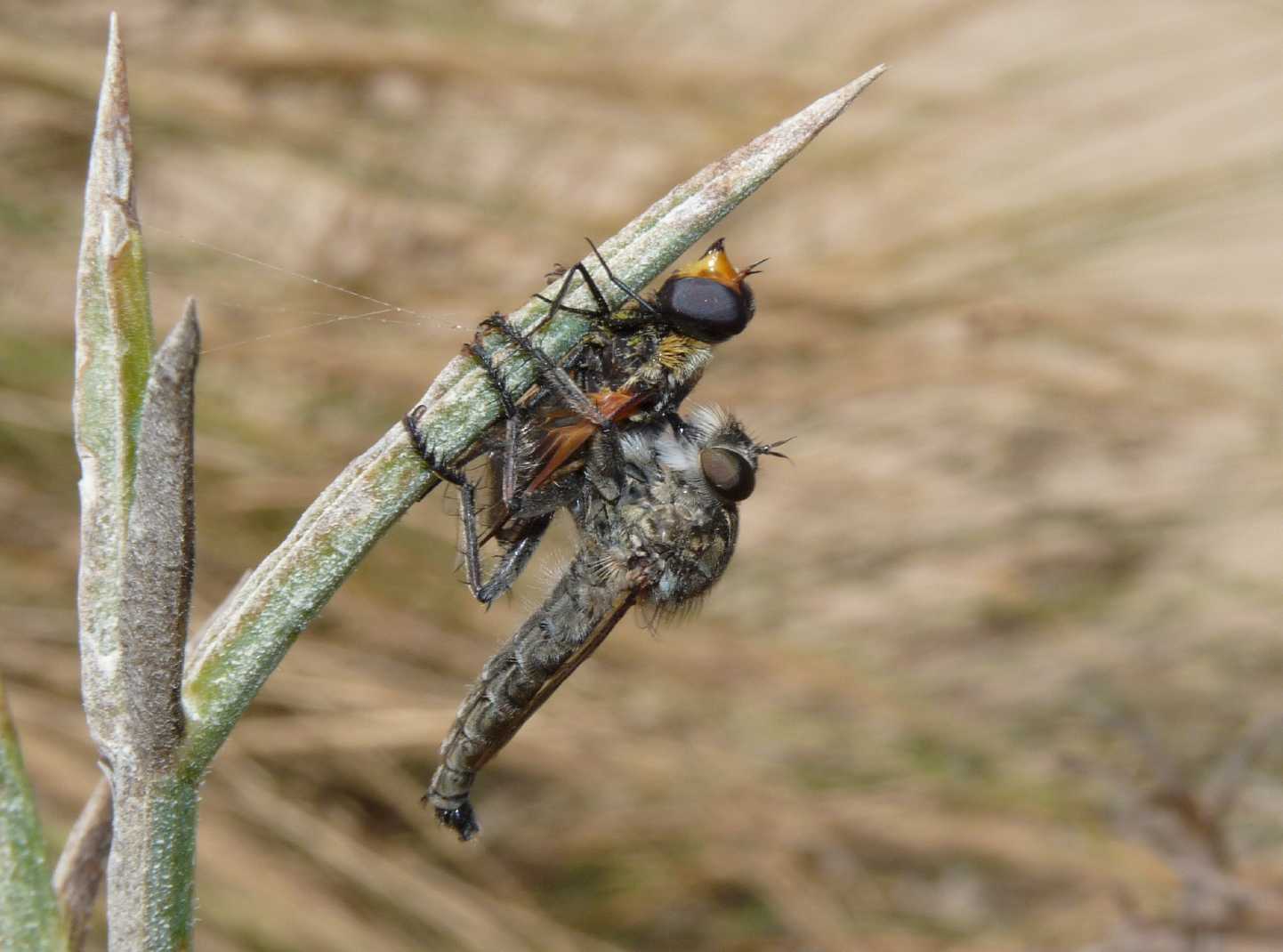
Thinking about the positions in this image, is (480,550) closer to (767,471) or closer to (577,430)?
(577,430)

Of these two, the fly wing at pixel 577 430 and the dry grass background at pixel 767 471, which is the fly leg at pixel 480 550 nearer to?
the fly wing at pixel 577 430

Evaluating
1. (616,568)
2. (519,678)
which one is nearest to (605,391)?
(616,568)

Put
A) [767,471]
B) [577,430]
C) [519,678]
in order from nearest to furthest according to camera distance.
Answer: [577,430]
[519,678]
[767,471]

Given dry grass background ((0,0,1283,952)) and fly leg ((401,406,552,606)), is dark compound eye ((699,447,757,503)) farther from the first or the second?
dry grass background ((0,0,1283,952))

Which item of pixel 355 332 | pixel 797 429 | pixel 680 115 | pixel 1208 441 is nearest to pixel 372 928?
pixel 355 332

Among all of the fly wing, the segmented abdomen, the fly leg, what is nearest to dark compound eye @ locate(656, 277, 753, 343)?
the fly wing

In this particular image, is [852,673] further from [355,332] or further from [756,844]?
[355,332]
